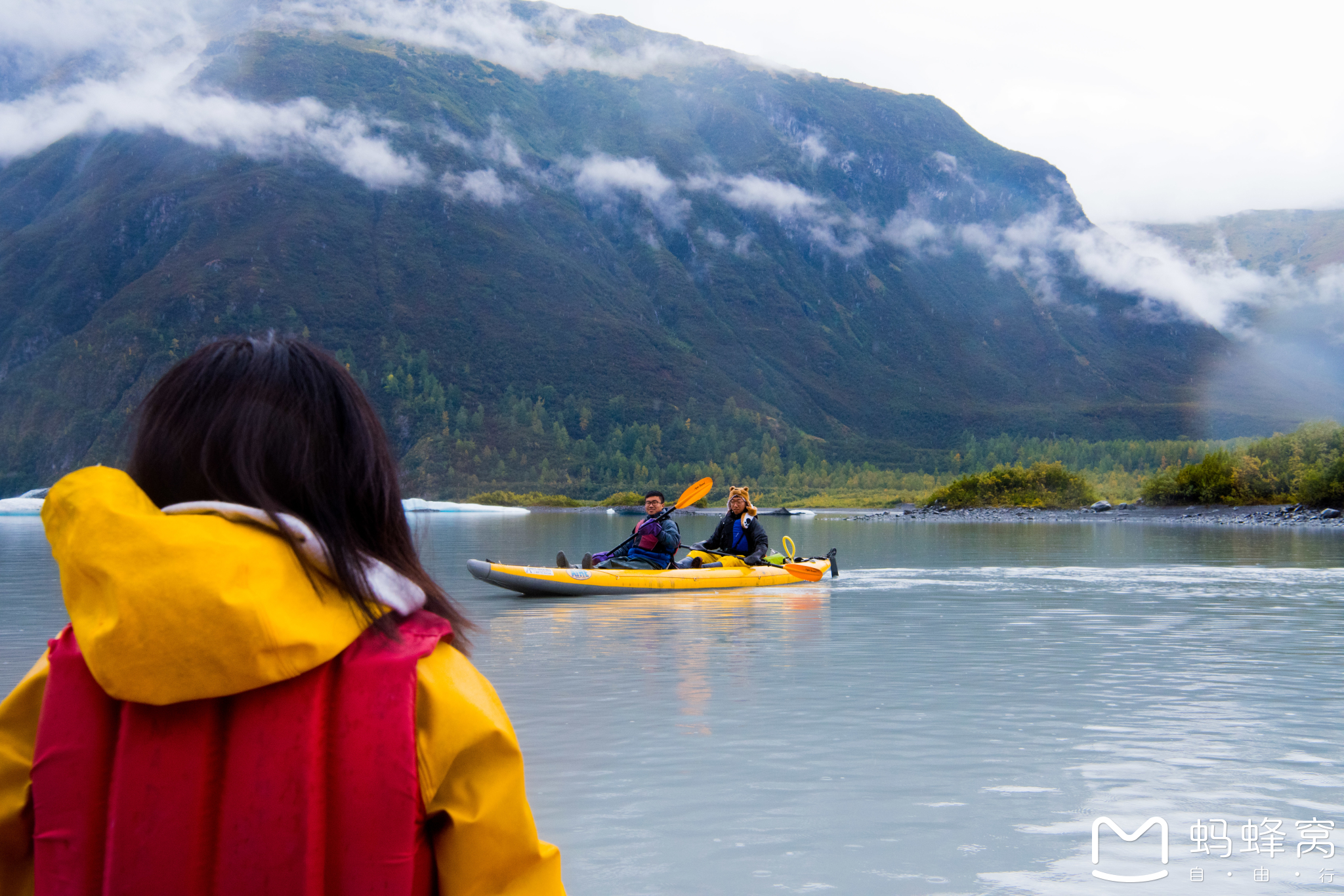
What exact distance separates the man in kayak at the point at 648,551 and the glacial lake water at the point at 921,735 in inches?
40.8

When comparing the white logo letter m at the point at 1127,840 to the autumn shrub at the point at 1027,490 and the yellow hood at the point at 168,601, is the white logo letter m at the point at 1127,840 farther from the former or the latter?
the autumn shrub at the point at 1027,490

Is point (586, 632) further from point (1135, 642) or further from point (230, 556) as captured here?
point (230, 556)

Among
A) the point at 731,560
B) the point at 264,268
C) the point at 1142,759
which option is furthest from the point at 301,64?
the point at 1142,759

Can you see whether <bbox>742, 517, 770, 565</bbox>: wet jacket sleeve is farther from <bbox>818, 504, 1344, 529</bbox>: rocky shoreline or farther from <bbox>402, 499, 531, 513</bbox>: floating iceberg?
<bbox>402, 499, 531, 513</bbox>: floating iceberg

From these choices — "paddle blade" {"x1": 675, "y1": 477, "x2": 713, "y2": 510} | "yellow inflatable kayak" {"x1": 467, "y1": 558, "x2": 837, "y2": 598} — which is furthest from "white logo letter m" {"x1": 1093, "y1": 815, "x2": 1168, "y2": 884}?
"paddle blade" {"x1": 675, "y1": 477, "x2": 713, "y2": 510}

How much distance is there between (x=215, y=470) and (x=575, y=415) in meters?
134

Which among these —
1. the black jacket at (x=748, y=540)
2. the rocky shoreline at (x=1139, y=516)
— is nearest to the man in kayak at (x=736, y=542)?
the black jacket at (x=748, y=540)

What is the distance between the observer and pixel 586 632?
14.8 m

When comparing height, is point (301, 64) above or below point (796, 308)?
above

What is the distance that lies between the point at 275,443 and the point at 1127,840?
5504 mm

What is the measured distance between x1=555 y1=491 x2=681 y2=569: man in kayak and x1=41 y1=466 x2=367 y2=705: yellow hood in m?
18.5

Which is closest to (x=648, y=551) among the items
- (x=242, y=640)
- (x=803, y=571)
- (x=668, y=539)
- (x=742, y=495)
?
(x=668, y=539)

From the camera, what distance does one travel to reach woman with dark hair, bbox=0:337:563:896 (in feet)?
5.15

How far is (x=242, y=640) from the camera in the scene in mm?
1552
